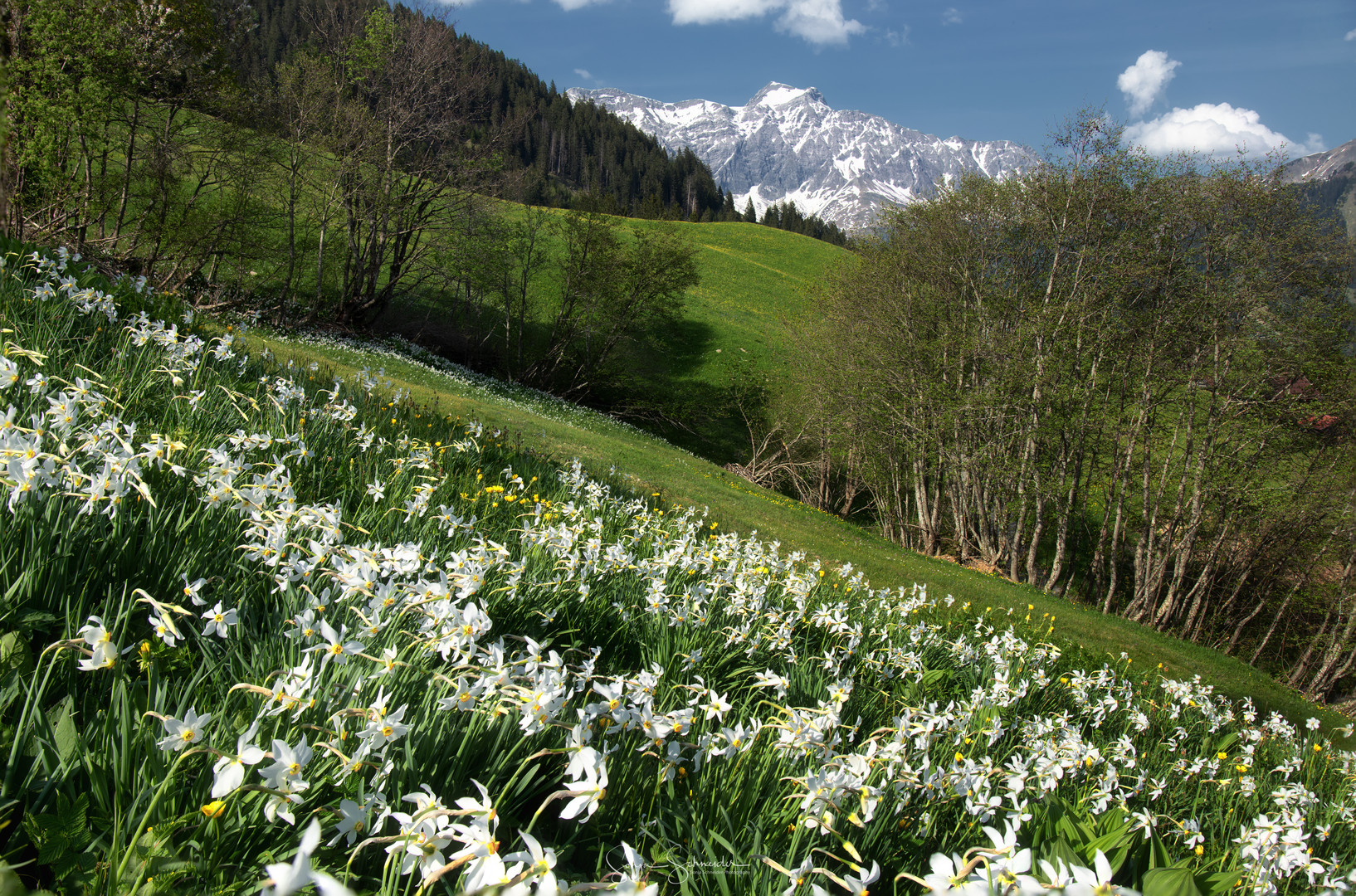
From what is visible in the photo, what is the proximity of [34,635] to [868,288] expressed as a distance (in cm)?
2001

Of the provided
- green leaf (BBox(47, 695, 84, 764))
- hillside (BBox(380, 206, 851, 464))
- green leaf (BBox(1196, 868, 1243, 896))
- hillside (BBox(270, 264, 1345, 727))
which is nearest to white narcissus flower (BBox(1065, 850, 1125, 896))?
green leaf (BBox(1196, 868, 1243, 896))

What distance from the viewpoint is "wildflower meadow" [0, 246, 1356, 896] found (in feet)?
4.30

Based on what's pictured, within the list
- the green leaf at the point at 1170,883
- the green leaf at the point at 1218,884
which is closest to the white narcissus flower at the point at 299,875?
the green leaf at the point at 1170,883

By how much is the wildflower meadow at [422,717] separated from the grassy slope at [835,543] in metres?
4.77

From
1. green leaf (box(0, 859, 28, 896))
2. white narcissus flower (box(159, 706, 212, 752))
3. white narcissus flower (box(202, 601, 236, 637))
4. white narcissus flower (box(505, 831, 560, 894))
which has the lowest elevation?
white narcissus flower (box(202, 601, 236, 637))

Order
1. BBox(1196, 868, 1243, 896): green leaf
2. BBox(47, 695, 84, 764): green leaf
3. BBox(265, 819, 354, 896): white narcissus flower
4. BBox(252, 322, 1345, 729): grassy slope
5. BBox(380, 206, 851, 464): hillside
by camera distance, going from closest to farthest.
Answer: BBox(265, 819, 354, 896): white narcissus flower
BBox(47, 695, 84, 764): green leaf
BBox(1196, 868, 1243, 896): green leaf
BBox(252, 322, 1345, 729): grassy slope
BBox(380, 206, 851, 464): hillside

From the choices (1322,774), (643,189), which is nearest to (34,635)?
(1322,774)

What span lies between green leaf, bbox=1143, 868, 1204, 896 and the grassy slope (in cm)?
690

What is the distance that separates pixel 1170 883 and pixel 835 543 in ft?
37.0

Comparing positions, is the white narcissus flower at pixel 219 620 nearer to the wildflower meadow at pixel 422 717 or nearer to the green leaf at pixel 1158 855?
the wildflower meadow at pixel 422 717

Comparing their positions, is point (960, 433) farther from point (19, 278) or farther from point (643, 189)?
point (643, 189)

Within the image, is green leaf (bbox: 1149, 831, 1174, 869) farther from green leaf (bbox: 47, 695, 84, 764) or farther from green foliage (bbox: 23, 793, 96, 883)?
green leaf (bbox: 47, 695, 84, 764)

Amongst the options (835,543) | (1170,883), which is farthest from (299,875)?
(835,543)

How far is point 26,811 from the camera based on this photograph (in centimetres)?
124
